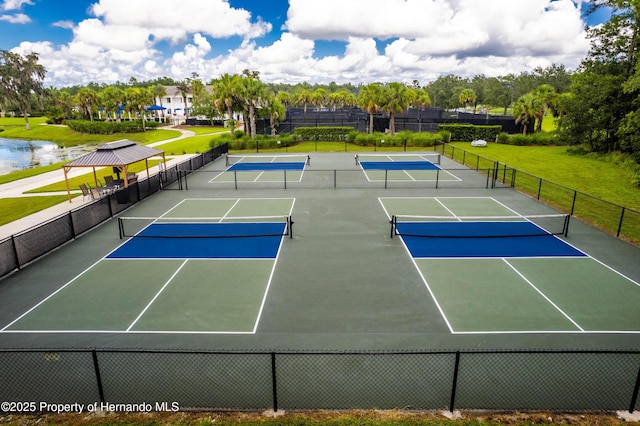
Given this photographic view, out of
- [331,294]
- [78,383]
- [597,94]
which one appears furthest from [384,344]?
[597,94]

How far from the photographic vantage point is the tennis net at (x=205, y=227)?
15.2 m

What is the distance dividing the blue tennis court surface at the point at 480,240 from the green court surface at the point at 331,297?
26cm

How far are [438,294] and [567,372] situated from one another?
11.9 feet

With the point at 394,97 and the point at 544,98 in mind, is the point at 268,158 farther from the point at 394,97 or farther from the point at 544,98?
the point at 544,98

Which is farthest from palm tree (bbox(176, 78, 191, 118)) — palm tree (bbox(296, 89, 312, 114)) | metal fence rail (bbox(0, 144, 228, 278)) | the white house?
metal fence rail (bbox(0, 144, 228, 278))

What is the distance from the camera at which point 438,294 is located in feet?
34.4

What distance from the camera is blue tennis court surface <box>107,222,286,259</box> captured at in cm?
1334

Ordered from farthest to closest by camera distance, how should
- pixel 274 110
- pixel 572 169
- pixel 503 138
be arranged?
pixel 274 110 → pixel 503 138 → pixel 572 169

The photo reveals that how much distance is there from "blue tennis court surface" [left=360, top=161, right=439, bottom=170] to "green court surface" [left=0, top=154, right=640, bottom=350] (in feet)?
46.7

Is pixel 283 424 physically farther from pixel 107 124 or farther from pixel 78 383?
pixel 107 124

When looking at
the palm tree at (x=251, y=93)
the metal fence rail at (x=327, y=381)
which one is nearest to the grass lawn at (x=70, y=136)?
the palm tree at (x=251, y=93)

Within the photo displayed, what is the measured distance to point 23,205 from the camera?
65.4 feet

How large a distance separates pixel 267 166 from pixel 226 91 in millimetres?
14712

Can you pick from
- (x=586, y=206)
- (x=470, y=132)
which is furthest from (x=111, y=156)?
(x=470, y=132)
